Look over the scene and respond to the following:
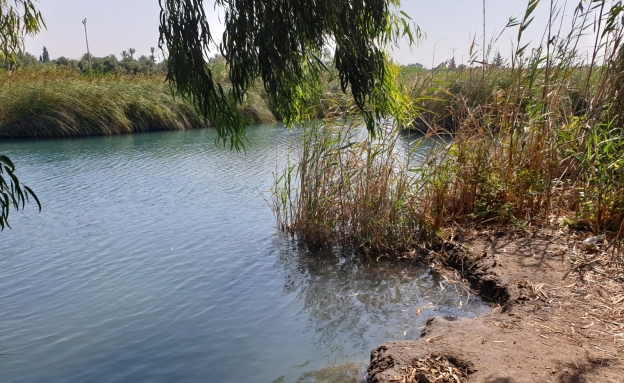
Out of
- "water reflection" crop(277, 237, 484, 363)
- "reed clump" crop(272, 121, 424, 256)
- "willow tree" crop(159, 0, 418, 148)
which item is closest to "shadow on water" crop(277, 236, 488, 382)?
"water reflection" crop(277, 237, 484, 363)

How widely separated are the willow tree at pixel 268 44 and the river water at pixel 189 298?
1.68 metres

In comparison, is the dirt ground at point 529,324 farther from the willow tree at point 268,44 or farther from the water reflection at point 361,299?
the willow tree at point 268,44

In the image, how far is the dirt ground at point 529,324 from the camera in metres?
2.98

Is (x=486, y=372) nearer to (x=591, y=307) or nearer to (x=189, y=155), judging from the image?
(x=591, y=307)

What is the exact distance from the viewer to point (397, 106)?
4.15 meters

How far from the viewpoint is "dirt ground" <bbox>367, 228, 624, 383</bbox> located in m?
2.98

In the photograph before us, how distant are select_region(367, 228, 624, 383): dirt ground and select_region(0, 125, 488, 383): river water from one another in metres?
0.33

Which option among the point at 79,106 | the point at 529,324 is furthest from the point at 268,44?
the point at 79,106

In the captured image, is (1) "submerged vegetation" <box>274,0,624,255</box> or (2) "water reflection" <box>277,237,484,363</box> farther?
(1) "submerged vegetation" <box>274,0,624,255</box>

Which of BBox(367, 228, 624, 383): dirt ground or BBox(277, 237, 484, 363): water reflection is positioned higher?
BBox(367, 228, 624, 383): dirt ground

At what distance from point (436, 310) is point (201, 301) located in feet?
6.86

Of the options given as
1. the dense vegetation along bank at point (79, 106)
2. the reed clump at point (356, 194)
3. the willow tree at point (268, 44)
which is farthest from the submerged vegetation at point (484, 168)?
the dense vegetation along bank at point (79, 106)

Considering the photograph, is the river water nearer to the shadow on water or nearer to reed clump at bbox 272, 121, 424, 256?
the shadow on water

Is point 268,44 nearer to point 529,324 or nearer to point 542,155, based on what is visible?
point 529,324
